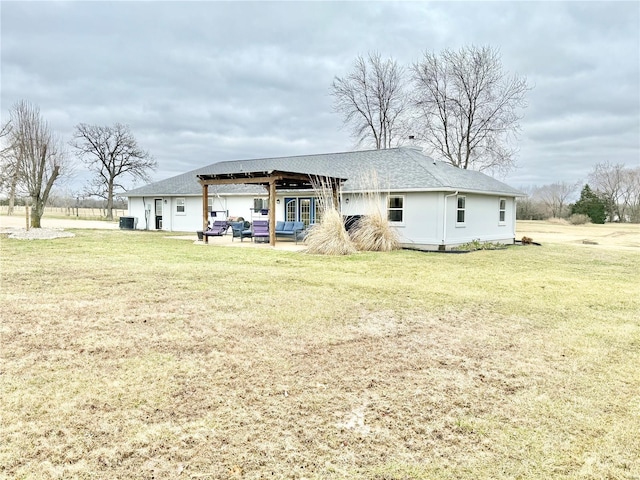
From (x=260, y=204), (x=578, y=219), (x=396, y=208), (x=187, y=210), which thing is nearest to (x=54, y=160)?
(x=187, y=210)

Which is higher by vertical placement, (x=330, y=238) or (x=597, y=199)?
(x=597, y=199)

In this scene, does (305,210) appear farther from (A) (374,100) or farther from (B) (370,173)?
(A) (374,100)

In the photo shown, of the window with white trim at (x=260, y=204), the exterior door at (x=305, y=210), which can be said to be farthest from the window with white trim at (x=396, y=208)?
the window with white trim at (x=260, y=204)

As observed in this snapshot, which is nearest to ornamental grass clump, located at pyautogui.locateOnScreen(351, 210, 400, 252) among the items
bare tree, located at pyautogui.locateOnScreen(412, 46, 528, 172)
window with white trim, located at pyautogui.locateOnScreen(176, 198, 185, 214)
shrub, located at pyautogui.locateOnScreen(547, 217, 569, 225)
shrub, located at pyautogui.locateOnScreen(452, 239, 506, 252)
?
shrub, located at pyautogui.locateOnScreen(452, 239, 506, 252)

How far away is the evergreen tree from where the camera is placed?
43250 mm

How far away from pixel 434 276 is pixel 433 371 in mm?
5493

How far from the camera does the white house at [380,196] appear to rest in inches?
617

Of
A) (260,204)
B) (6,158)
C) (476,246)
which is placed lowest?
(476,246)

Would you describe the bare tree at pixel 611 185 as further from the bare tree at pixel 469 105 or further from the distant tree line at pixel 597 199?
the bare tree at pixel 469 105

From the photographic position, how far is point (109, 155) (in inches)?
1545

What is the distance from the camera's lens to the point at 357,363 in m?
3.82

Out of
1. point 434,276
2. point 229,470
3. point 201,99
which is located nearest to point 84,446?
point 229,470

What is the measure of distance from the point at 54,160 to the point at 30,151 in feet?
10.5

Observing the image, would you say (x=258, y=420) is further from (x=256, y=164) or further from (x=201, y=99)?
(x=201, y=99)
